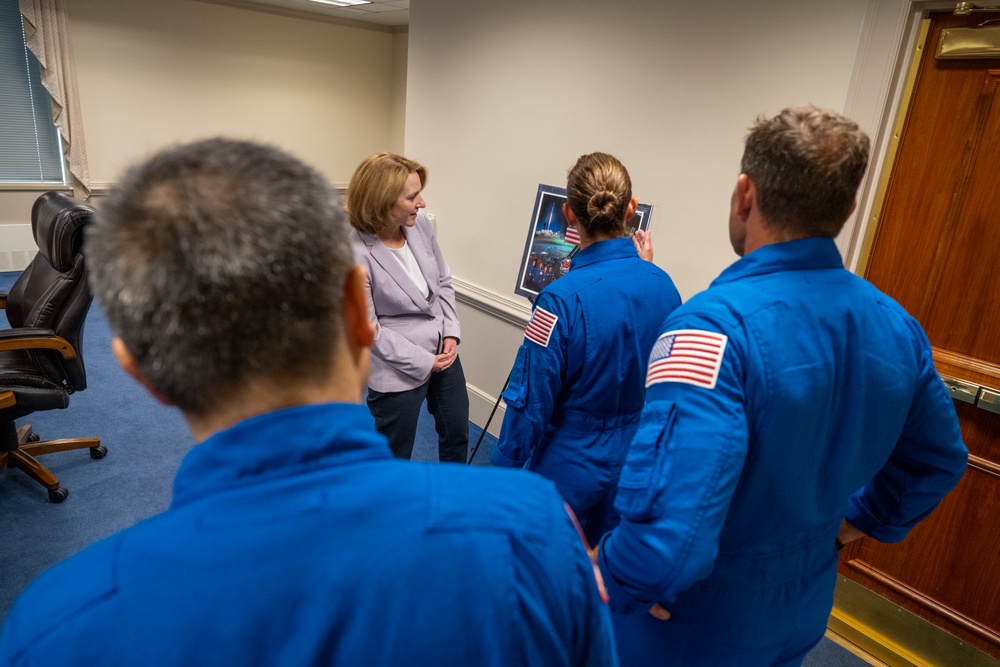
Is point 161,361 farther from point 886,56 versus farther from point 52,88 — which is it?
point 52,88

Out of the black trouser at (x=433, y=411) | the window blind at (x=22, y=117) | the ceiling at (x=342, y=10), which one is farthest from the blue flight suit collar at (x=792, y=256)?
the window blind at (x=22, y=117)

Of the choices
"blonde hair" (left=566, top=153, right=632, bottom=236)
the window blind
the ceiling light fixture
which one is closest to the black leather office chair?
"blonde hair" (left=566, top=153, right=632, bottom=236)

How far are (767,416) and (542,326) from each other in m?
0.68

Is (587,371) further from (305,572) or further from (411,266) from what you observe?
(305,572)

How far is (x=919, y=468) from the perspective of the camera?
1.13m

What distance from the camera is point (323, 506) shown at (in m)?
0.45

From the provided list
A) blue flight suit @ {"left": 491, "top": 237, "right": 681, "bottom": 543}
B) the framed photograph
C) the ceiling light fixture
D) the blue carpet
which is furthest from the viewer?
the ceiling light fixture

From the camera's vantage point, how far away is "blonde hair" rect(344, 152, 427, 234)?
205 cm

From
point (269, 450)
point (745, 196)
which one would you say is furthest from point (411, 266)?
point (269, 450)

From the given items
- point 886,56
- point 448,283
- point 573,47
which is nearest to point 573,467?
point 448,283

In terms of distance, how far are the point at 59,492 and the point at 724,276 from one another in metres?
2.72

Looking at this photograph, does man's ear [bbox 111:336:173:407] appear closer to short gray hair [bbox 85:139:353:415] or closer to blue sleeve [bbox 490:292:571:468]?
short gray hair [bbox 85:139:353:415]

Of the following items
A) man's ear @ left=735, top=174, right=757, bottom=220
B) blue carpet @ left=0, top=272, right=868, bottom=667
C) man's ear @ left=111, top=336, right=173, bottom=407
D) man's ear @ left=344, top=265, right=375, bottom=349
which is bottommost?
blue carpet @ left=0, top=272, right=868, bottom=667

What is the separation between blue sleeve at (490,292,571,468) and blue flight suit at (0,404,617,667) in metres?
0.98
